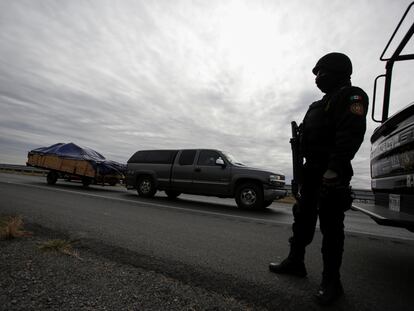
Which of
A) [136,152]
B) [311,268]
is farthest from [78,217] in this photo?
[136,152]

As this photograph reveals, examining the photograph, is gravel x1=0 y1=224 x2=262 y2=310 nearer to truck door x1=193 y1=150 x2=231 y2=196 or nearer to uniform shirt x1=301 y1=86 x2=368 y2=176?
uniform shirt x1=301 y1=86 x2=368 y2=176

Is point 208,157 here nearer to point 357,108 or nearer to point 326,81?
point 326,81

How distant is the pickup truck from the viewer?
8.61 meters

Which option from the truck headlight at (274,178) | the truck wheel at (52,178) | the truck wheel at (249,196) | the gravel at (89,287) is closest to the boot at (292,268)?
the gravel at (89,287)

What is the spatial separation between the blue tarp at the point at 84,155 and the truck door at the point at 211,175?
560 centimetres

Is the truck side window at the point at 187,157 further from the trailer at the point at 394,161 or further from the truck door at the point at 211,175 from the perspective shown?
the trailer at the point at 394,161

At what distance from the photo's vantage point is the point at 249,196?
28.5 feet

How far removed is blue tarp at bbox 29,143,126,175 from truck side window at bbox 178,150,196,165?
4.87m

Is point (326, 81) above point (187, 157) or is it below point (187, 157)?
above

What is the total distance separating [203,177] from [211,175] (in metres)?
0.31

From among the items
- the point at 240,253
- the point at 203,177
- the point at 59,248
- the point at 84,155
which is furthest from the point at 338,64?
the point at 84,155

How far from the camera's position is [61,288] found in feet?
6.97

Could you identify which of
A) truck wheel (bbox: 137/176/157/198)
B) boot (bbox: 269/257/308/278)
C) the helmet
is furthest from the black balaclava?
truck wheel (bbox: 137/176/157/198)

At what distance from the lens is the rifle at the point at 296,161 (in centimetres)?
285
